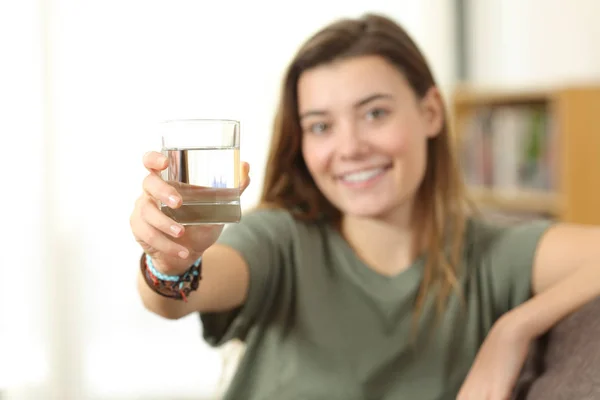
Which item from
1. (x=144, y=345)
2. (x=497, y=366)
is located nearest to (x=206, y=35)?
(x=144, y=345)

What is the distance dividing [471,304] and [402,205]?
24 centimetres

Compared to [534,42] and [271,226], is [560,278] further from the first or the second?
[534,42]

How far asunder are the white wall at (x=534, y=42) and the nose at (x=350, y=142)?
6.69 feet

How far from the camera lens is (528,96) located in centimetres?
305

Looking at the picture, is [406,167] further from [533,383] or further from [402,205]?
[533,383]

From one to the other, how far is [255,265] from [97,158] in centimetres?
111

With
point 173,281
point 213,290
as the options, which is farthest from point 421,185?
point 173,281

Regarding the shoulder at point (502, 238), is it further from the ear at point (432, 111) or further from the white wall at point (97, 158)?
the white wall at point (97, 158)

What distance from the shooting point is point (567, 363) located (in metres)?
1.21

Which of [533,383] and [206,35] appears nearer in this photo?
[533,383]

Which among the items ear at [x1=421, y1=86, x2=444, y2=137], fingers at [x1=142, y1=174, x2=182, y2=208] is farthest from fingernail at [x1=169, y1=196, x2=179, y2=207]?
ear at [x1=421, y1=86, x2=444, y2=137]

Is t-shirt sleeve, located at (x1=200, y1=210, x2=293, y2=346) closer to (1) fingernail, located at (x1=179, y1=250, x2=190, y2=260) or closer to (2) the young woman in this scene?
(2) the young woman

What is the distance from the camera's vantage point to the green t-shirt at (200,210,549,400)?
1.40 m

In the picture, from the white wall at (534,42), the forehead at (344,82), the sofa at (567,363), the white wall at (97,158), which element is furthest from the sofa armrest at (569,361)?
the white wall at (534,42)
